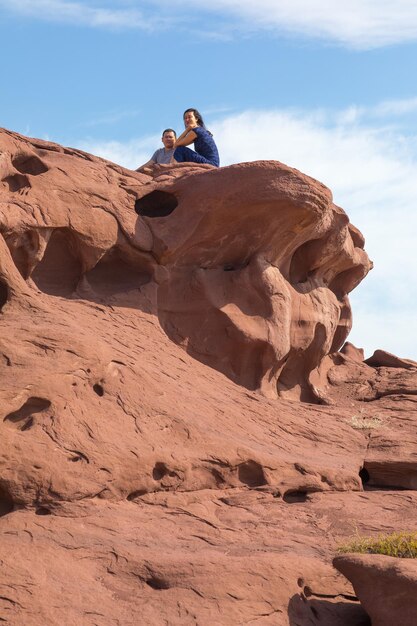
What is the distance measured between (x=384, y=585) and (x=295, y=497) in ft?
10.4

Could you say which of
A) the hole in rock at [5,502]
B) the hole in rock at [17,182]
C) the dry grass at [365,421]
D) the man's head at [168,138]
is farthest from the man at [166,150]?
the hole in rock at [5,502]

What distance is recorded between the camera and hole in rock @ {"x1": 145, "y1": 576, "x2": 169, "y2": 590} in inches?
314

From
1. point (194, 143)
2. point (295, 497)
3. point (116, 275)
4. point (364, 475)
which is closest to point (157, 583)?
point (295, 497)

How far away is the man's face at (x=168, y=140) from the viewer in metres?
14.8

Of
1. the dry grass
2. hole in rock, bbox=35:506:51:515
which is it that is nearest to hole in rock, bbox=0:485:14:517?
hole in rock, bbox=35:506:51:515

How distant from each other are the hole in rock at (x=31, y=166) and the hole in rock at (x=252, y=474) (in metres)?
4.26

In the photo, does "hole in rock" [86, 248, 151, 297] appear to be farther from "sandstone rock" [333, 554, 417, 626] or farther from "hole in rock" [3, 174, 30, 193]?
"sandstone rock" [333, 554, 417, 626]

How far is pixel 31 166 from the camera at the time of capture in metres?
11.7

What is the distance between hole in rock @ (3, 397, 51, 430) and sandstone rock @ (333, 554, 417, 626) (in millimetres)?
3027

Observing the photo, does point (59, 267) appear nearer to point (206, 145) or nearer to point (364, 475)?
point (206, 145)

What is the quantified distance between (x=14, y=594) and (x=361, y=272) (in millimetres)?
11008

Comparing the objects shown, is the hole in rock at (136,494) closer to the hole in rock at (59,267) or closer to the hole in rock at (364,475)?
the hole in rock at (59,267)

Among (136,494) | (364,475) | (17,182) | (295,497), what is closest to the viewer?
(136,494)

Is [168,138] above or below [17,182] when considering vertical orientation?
above
